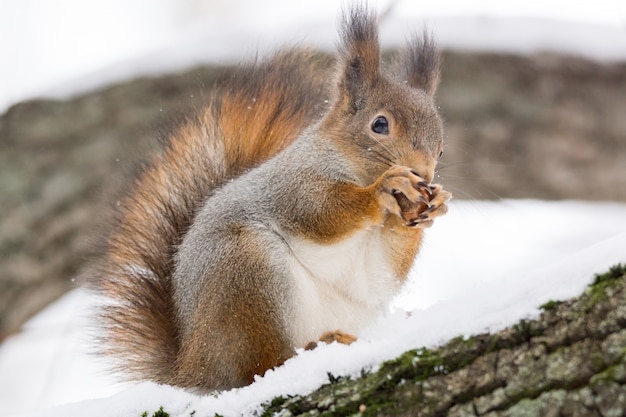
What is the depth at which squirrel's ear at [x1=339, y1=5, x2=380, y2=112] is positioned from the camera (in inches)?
63.3

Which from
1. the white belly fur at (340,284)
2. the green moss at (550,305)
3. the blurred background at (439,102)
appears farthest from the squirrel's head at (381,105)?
the green moss at (550,305)

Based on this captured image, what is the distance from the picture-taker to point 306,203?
1.48 metres

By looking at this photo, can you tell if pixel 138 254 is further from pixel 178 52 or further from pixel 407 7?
pixel 407 7

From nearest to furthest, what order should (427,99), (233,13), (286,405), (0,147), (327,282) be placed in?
(286,405) → (327,282) → (427,99) → (0,147) → (233,13)

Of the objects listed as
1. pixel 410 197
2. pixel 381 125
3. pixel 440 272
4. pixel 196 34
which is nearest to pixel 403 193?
pixel 410 197

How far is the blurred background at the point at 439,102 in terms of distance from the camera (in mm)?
2141

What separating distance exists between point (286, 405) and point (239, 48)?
4.89 feet

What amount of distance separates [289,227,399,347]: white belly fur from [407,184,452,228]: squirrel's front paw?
4.6 inches

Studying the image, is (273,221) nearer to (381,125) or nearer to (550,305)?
(381,125)

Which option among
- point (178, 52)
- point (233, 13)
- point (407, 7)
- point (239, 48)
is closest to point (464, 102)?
point (407, 7)

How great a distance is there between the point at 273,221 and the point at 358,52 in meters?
0.39

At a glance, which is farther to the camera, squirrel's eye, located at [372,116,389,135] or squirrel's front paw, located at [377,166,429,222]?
squirrel's eye, located at [372,116,389,135]

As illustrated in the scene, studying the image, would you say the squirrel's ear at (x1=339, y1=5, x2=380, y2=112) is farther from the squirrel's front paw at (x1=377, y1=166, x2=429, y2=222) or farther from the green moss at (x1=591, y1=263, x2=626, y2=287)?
the green moss at (x1=591, y1=263, x2=626, y2=287)

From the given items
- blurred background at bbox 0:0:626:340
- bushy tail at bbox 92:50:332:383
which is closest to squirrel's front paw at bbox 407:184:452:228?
bushy tail at bbox 92:50:332:383
